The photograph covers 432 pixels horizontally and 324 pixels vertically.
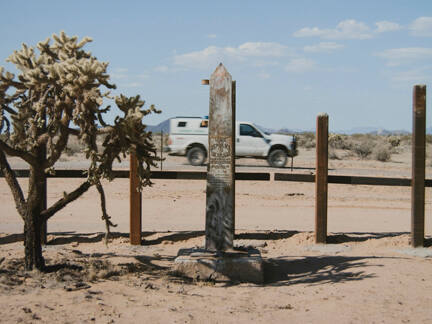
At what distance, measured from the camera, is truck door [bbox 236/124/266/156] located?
23469mm

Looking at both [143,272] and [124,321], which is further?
[143,272]

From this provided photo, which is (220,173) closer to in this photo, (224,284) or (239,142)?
(224,284)

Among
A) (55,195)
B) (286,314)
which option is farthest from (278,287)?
(55,195)

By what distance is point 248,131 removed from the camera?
77.4 ft

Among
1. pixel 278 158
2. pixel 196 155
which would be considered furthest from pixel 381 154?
pixel 196 155

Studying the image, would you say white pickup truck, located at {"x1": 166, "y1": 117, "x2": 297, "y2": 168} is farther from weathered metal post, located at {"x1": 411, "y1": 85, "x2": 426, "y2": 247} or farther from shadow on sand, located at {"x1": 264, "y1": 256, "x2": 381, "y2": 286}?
shadow on sand, located at {"x1": 264, "y1": 256, "x2": 381, "y2": 286}

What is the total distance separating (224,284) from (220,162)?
1.72 m

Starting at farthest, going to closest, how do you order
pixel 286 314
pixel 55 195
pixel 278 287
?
1. pixel 55 195
2. pixel 278 287
3. pixel 286 314

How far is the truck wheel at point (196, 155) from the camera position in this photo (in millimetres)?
23094

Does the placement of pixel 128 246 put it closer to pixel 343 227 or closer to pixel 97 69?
pixel 97 69

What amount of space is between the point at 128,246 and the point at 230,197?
2393 mm

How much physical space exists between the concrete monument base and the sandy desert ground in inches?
6.6

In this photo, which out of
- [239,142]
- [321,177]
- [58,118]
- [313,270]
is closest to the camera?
[58,118]

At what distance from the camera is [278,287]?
6742 millimetres
